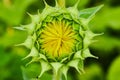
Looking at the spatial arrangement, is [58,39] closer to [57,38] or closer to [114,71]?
[57,38]

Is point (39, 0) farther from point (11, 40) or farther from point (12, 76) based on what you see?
point (12, 76)

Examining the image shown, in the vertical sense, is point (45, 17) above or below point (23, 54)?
above

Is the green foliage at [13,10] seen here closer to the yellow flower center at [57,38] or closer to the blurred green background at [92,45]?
the blurred green background at [92,45]

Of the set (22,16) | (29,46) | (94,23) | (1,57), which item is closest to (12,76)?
(1,57)

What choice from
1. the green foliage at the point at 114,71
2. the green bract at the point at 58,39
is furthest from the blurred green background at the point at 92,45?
the green bract at the point at 58,39

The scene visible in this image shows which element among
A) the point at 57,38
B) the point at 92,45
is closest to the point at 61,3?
the point at 57,38

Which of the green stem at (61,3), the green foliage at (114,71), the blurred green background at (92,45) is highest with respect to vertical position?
the green stem at (61,3)
